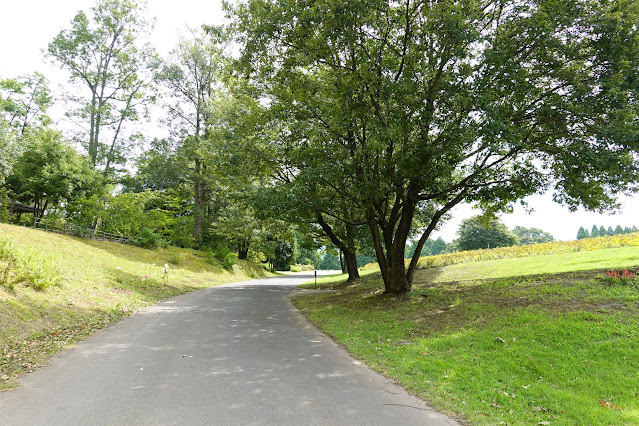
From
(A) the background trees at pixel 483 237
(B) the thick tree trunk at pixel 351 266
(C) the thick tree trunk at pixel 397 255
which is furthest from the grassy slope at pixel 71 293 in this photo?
(A) the background trees at pixel 483 237

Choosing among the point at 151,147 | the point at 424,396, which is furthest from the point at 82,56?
the point at 424,396

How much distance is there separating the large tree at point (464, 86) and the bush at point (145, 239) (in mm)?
18627

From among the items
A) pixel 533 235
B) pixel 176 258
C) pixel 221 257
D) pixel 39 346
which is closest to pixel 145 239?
pixel 176 258

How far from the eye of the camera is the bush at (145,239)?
25.4 meters

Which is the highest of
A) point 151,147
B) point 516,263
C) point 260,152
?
point 151,147

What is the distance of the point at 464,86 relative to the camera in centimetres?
866

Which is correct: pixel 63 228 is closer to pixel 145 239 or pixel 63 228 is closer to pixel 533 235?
pixel 145 239

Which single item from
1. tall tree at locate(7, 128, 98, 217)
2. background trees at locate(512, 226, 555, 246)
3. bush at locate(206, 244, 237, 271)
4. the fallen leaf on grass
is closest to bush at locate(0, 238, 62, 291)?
the fallen leaf on grass

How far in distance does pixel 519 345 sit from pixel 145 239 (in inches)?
994

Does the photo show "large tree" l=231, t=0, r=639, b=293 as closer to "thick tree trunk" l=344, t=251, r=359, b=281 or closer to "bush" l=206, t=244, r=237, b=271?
"thick tree trunk" l=344, t=251, r=359, b=281

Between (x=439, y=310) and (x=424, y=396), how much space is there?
524 centimetres

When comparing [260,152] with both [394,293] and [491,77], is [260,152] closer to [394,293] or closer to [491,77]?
[394,293]

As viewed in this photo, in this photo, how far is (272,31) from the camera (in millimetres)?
9727

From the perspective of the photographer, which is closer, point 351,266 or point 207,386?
point 207,386
